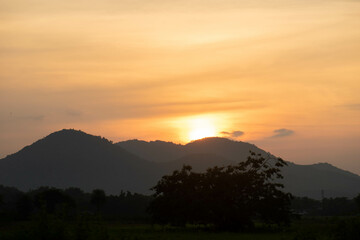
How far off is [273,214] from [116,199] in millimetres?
77177

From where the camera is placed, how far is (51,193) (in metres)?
97.4

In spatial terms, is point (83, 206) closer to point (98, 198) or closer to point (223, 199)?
point (98, 198)

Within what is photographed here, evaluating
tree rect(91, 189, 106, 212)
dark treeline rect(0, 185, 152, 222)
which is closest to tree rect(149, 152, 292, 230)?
dark treeline rect(0, 185, 152, 222)

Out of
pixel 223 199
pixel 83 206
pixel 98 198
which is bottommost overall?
pixel 223 199

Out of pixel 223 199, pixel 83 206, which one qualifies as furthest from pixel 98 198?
pixel 223 199

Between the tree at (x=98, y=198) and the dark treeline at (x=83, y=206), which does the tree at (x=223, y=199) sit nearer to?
the dark treeline at (x=83, y=206)

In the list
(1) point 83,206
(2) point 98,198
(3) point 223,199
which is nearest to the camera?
(3) point 223,199

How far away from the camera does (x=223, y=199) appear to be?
176 ft

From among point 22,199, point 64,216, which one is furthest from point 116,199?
point 64,216

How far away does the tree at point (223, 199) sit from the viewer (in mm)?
52781

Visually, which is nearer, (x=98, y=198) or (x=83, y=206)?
(x=98, y=198)

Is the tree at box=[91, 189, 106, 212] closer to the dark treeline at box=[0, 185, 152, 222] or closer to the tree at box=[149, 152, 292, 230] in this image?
the dark treeline at box=[0, 185, 152, 222]

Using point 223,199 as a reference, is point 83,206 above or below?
above

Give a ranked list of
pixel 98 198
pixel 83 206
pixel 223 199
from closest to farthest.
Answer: pixel 223 199 → pixel 98 198 → pixel 83 206
